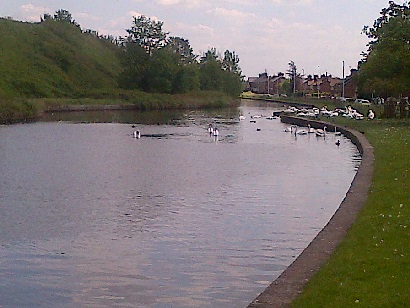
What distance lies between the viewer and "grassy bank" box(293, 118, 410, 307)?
712 cm

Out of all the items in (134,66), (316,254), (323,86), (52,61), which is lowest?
(316,254)

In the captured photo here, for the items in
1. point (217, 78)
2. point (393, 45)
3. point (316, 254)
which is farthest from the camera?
point (217, 78)

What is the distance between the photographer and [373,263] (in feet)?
27.9

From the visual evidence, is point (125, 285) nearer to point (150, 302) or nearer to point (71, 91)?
point (150, 302)

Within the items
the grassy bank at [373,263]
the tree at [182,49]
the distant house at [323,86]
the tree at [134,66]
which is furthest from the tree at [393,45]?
the distant house at [323,86]

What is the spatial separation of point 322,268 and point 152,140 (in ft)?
92.0

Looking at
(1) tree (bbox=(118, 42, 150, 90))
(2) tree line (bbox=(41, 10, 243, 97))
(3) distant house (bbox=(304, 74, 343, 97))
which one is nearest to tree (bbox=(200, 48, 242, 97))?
(2) tree line (bbox=(41, 10, 243, 97))

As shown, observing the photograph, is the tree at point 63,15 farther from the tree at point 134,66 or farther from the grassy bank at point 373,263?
the grassy bank at point 373,263

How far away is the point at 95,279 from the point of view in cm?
998

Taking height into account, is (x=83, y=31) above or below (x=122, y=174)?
above

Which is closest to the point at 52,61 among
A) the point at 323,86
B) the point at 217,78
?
the point at 217,78

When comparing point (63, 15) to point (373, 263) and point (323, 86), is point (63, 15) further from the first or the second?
point (373, 263)

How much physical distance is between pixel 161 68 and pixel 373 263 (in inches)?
3442

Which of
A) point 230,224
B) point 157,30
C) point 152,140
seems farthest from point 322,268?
point 157,30
